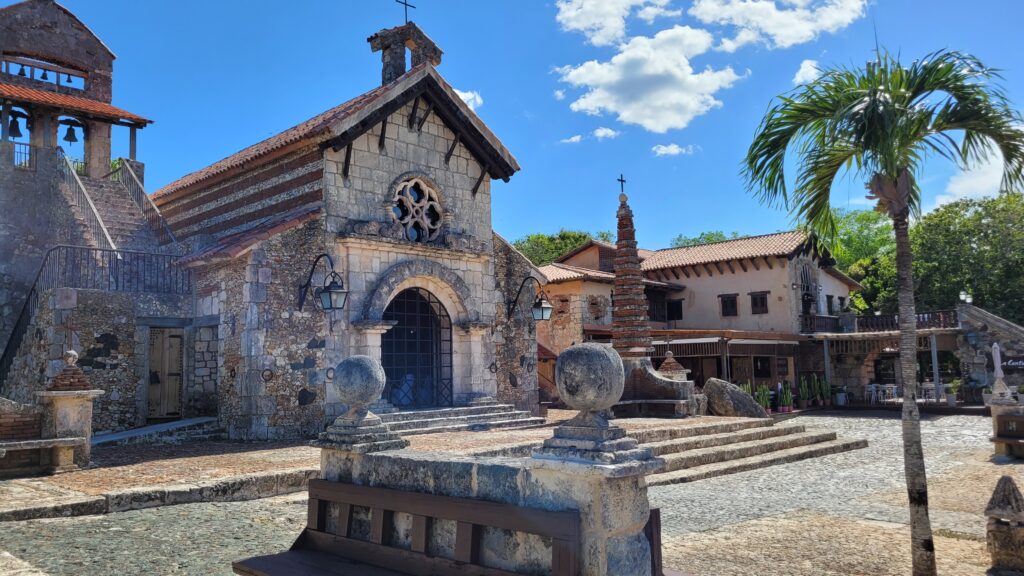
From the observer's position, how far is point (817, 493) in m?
9.67

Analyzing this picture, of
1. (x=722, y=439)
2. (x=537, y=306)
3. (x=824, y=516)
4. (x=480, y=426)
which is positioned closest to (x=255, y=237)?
(x=480, y=426)

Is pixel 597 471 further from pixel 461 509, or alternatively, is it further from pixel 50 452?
pixel 50 452

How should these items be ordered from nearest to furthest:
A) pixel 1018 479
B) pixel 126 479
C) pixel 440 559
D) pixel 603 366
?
1. pixel 603 366
2. pixel 440 559
3. pixel 126 479
4. pixel 1018 479

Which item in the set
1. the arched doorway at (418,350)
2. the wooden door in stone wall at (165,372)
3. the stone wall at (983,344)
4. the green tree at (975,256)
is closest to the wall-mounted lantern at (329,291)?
the arched doorway at (418,350)

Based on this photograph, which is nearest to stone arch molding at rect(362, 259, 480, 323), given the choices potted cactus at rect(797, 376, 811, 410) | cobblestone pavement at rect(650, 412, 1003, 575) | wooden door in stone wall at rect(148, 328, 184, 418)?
wooden door in stone wall at rect(148, 328, 184, 418)

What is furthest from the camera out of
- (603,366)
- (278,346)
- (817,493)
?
(278,346)

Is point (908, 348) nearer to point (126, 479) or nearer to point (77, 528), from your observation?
point (77, 528)

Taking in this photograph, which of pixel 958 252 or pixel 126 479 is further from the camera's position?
pixel 958 252

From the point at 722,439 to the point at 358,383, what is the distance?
9812mm

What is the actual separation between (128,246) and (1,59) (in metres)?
7.16

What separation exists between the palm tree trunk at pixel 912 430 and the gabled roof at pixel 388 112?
9782mm

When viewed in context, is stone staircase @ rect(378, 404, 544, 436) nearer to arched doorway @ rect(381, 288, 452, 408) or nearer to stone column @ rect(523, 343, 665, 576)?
arched doorway @ rect(381, 288, 452, 408)

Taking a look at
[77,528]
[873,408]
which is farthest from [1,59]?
[873,408]

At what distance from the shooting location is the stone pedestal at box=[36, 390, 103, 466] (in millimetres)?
8672
